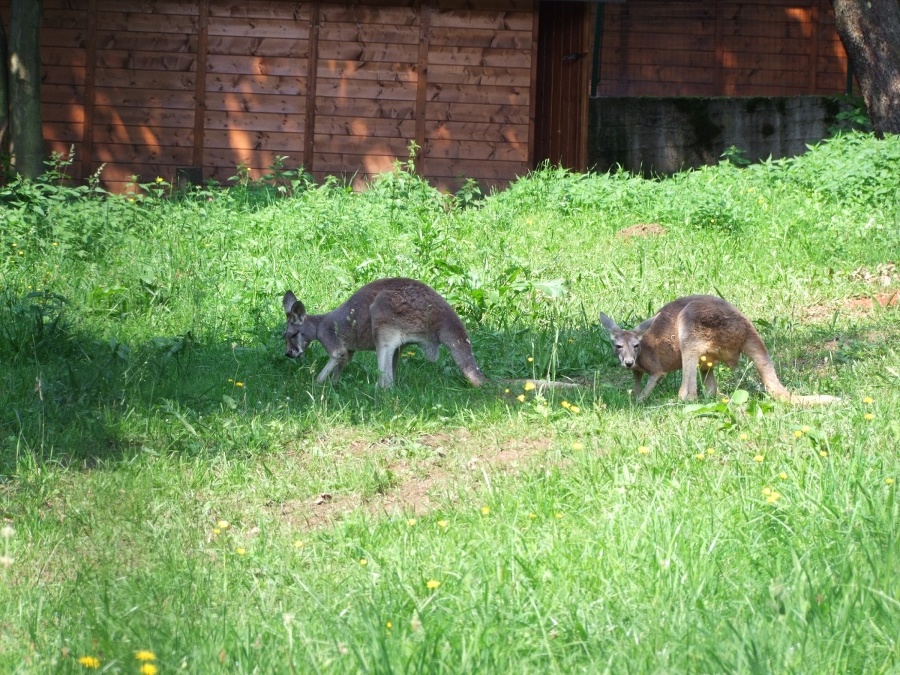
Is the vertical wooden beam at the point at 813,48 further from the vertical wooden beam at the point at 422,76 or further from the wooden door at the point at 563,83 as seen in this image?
the vertical wooden beam at the point at 422,76

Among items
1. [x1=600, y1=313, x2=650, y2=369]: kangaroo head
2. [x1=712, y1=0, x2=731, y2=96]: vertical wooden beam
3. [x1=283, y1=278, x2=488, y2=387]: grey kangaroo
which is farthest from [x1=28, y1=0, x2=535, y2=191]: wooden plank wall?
[x1=600, y1=313, x2=650, y2=369]: kangaroo head

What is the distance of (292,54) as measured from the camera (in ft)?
58.9

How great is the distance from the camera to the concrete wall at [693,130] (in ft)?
58.8

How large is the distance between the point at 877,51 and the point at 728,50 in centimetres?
833

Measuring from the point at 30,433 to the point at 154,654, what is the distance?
356 centimetres

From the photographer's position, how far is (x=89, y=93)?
59.0 ft

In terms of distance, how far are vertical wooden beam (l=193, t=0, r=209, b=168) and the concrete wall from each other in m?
6.32

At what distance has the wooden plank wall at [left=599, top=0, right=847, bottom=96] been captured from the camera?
23.0 metres

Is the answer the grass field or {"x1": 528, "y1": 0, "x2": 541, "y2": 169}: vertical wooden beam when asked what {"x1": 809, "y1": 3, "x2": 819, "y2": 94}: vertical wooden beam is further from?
Answer: the grass field

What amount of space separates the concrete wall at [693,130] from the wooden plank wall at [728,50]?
4.98 m

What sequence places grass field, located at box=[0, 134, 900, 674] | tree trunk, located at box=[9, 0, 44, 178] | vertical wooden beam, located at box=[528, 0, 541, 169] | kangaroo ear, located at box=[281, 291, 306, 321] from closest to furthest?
grass field, located at box=[0, 134, 900, 674] < kangaroo ear, located at box=[281, 291, 306, 321] < tree trunk, located at box=[9, 0, 44, 178] < vertical wooden beam, located at box=[528, 0, 541, 169]

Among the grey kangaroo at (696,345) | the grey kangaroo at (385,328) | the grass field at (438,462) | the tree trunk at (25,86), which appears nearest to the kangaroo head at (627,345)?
the grey kangaroo at (696,345)

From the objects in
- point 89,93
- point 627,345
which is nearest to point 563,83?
point 89,93

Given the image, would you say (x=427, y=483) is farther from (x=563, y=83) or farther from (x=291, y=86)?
(x=563, y=83)
